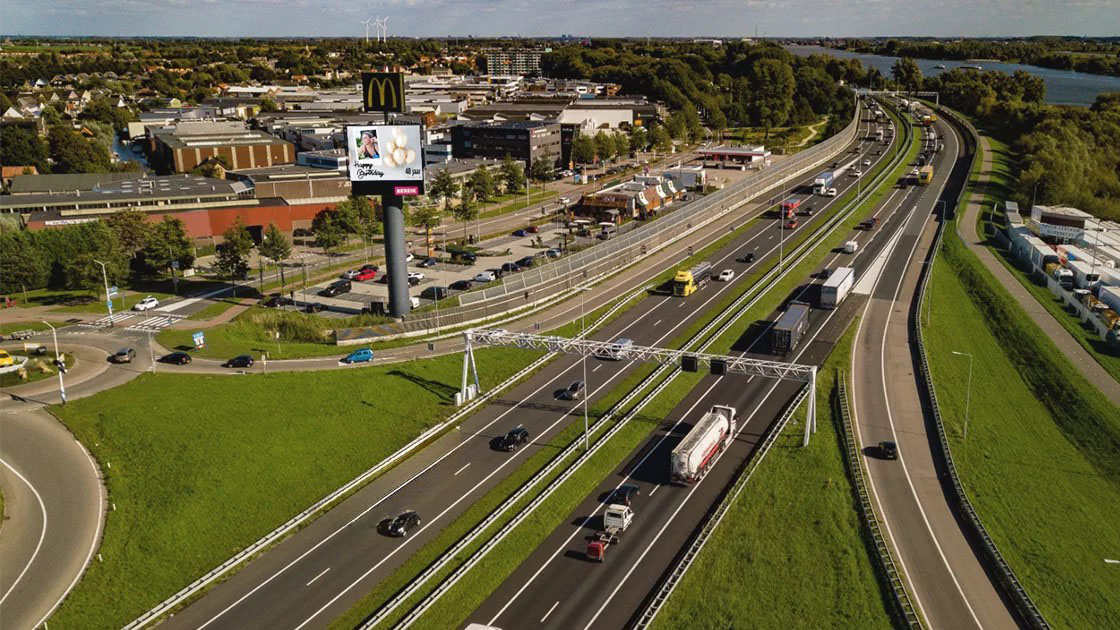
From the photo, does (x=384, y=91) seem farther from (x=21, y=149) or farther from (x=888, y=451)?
(x=21, y=149)

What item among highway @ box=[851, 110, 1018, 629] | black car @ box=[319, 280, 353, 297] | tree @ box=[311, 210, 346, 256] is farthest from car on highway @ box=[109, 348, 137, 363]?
highway @ box=[851, 110, 1018, 629]

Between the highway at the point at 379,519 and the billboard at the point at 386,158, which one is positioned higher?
the billboard at the point at 386,158

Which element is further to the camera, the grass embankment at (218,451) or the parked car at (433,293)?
the parked car at (433,293)

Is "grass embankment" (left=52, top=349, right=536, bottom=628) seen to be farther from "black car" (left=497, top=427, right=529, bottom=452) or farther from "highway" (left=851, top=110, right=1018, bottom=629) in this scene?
"highway" (left=851, top=110, right=1018, bottom=629)

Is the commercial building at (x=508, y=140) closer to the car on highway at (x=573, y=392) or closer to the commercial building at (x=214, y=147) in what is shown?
the commercial building at (x=214, y=147)

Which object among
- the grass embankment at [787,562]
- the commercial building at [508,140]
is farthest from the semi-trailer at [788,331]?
the commercial building at [508,140]

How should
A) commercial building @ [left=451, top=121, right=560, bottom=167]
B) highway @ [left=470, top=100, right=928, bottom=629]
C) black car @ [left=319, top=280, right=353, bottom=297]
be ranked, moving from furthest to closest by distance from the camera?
commercial building @ [left=451, top=121, right=560, bottom=167] < black car @ [left=319, top=280, right=353, bottom=297] < highway @ [left=470, top=100, right=928, bottom=629]
